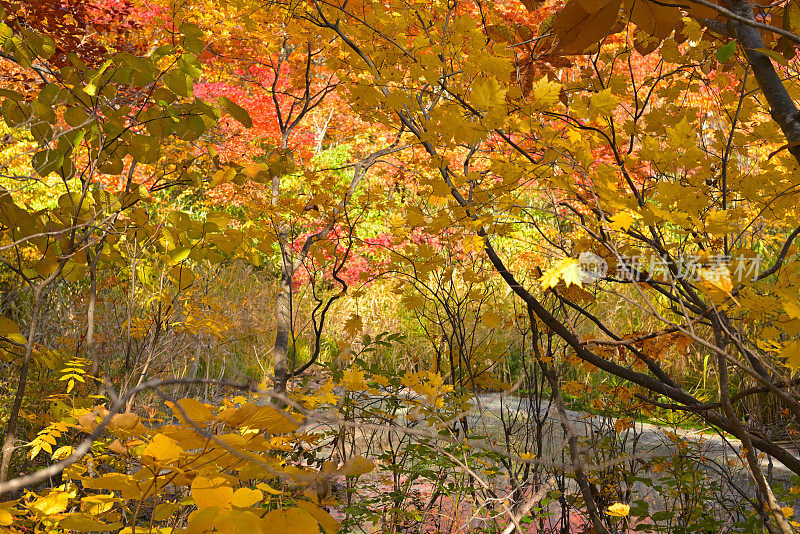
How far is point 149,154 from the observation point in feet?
5.52

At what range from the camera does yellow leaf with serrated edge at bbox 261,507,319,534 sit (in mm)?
734

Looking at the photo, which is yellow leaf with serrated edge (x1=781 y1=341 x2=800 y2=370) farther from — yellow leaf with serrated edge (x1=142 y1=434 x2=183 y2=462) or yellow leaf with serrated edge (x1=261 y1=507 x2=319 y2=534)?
yellow leaf with serrated edge (x1=142 y1=434 x2=183 y2=462)

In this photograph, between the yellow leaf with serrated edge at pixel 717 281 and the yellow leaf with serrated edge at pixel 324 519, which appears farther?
the yellow leaf with serrated edge at pixel 717 281

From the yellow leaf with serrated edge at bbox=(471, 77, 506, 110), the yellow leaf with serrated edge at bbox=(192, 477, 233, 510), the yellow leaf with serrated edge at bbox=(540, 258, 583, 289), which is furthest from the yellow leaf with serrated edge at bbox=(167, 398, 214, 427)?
the yellow leaf with serrated edge at bbox=(471, 77, 506, 110)

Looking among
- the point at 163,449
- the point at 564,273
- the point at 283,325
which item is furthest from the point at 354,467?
the point at 283,325

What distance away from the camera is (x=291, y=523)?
0.74 meters

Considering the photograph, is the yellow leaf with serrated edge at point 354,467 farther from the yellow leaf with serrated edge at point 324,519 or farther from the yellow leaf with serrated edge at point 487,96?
the yellow leaf with serrated edge at point 487,96

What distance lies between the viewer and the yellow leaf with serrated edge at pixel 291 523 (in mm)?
734

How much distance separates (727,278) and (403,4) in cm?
160

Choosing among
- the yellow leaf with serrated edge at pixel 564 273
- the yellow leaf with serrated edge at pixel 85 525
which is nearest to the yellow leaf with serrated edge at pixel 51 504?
the yellow leaf with serrated edge at pixel 85 525

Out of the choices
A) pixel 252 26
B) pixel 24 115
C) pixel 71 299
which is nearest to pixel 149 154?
pixel 24 115

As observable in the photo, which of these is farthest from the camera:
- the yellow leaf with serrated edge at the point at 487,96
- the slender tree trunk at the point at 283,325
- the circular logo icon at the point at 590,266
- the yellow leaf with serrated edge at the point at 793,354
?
the slender tree trunk at the point at 283,325

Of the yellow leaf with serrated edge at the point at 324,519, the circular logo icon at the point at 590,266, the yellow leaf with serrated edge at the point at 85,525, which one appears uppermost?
the circular logo icon at the point at 590,266

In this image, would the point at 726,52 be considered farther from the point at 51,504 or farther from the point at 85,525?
the point at 51,504
